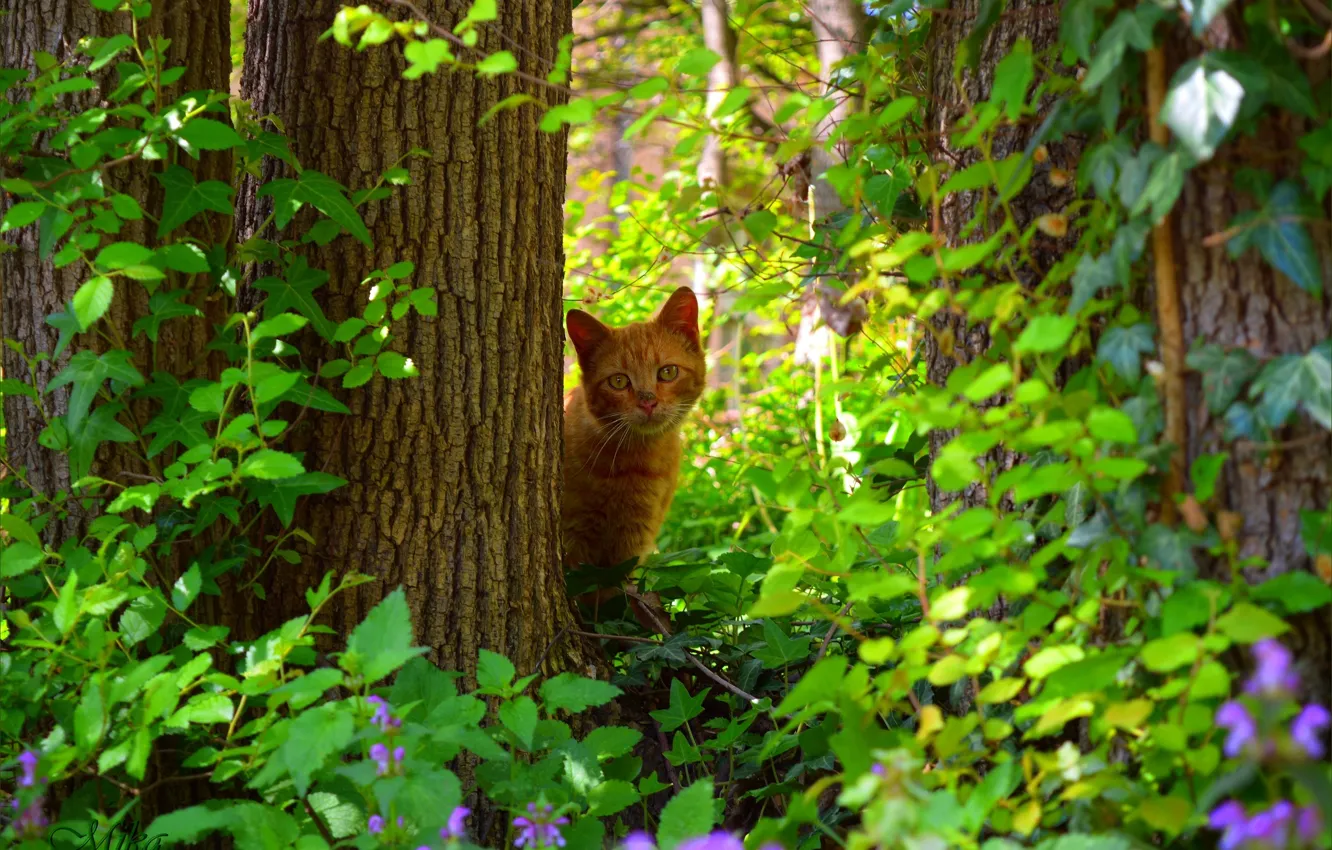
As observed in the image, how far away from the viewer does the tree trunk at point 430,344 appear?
2510 millimetres

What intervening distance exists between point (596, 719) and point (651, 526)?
3.92 ft

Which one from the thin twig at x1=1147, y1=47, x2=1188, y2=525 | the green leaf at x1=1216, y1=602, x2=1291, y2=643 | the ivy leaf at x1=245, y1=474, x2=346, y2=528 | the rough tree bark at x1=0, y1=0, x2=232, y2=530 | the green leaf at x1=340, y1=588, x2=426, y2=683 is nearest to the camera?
the green leaf at x1=1216, y1=602, x2=1291, y2=643

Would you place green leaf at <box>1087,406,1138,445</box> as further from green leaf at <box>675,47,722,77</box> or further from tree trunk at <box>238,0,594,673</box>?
tree trunk at <box>238,0,594,673</box>

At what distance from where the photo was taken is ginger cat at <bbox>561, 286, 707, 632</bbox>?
372 centimetres

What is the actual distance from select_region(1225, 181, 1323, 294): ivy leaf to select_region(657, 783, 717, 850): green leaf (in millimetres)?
1140

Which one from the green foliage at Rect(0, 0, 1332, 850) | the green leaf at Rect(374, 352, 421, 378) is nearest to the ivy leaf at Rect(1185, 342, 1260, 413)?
the green foliage at Rect(0, 0, 1332, 850)

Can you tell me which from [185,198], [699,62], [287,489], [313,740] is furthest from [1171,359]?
[185,198]

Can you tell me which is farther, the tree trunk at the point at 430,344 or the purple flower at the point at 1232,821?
the tree trunk at the point at 430,344

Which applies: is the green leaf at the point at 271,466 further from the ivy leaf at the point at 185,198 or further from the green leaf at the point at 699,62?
the green leaf at the point at 699,62

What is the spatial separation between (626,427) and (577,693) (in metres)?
1.94

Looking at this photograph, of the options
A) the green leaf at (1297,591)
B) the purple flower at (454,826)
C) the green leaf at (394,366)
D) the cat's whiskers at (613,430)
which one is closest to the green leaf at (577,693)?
the purple flower at (454,826)

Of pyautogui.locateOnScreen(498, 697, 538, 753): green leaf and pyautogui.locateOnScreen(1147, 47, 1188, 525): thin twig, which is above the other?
pyautogui.locateOnScreen(1147, 47, 1188, 525): thin twig

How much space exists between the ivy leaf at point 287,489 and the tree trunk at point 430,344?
28cm

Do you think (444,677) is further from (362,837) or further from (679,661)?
(679,661)
